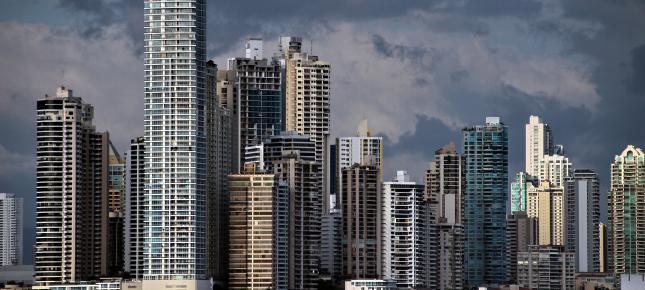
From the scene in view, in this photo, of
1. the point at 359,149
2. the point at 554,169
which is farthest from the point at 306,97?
the point at 554,169

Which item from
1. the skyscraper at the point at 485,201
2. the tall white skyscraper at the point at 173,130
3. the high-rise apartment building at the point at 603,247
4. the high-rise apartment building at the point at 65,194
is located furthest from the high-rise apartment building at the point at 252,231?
the high-rise apartment building at the point at 603,247

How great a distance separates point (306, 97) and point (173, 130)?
3000 centimetres

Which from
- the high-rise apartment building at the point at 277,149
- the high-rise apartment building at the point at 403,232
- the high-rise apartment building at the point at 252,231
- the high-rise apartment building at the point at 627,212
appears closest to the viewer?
the high-rise apartment building at the point at 252,231

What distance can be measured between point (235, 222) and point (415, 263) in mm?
19948

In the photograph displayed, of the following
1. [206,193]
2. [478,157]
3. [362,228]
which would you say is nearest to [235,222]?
[206,193]

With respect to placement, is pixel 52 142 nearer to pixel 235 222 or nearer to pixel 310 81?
pixel 235 222

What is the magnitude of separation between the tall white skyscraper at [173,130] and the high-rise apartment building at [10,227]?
2944cm

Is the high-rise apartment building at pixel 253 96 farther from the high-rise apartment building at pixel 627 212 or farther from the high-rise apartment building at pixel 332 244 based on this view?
the high-rise apartment building at pixel 627 212

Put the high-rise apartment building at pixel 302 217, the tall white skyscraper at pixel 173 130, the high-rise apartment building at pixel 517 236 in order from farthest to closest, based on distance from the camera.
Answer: the high-rise apartment building at pixel 517 236 → the high-rise apartment building at pixel 302 217 → the tall white skyscraper at pixel 173 130

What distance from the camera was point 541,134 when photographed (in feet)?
571

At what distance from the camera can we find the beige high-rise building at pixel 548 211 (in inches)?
6250

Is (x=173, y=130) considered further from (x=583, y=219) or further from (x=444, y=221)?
(x=583, y=219)

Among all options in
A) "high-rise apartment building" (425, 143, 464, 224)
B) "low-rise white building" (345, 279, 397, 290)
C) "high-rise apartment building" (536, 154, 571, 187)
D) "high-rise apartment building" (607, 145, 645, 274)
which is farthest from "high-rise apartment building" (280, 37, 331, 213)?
"high-rise apartment building" (536, 154, 571, 187)

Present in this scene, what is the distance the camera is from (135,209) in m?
112
